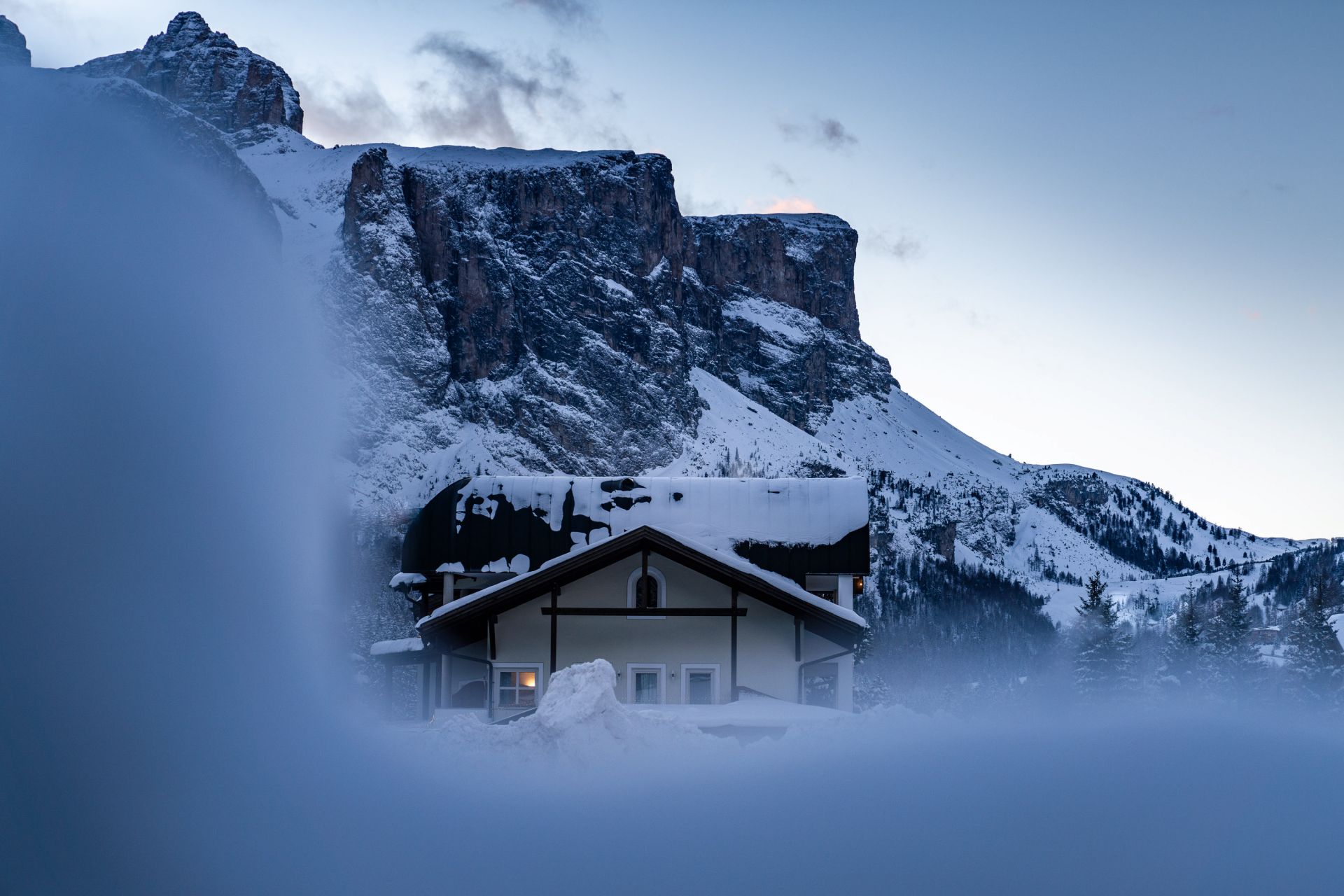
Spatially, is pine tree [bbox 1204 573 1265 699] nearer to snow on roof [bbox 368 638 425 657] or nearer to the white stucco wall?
the white stucco wall

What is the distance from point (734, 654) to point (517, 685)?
11.5 ft

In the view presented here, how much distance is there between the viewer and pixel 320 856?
5.09 metres

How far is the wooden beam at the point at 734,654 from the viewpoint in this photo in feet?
58.9

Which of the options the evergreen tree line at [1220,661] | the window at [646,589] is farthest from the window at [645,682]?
the evergreen tree line at [1220,661]

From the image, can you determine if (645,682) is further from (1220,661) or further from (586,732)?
(1220,661)

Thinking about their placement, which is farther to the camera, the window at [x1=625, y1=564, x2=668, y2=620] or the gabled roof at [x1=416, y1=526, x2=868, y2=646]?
the window at [x1=625, y1=564, x2=668, y2=620]

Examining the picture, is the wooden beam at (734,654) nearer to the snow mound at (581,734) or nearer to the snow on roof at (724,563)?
the snow on roof at (724,563)

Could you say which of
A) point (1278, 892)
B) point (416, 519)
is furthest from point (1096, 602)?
point (1278, 892)

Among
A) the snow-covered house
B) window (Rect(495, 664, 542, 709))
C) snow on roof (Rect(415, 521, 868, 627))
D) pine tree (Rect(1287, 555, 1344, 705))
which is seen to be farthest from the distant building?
window (Rect(495, 664, 542, 709))

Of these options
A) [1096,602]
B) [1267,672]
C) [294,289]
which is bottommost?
[1267,672]

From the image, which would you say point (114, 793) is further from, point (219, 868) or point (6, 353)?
point (6, 353)

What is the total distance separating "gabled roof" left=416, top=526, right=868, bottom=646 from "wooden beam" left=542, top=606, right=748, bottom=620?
1.27 ft

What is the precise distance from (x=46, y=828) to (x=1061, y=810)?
14.4 feet

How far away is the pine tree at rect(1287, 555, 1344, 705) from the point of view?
44.4m
